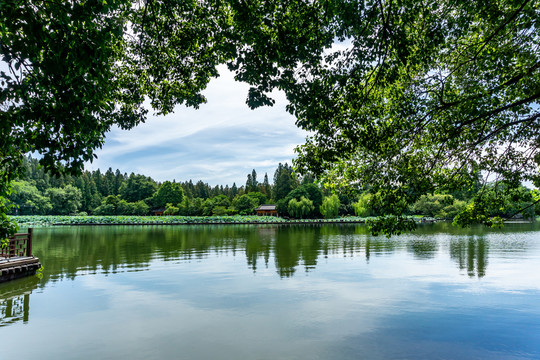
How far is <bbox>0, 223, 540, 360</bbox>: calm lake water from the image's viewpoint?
638 cm

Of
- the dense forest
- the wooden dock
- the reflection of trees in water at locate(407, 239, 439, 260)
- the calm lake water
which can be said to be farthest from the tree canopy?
the dense forest

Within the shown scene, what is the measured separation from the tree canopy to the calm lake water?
264 cm

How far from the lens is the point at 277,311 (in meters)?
8.51

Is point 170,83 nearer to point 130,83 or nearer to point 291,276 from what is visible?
point 130,83

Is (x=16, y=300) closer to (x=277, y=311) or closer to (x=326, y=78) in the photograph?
(x=277, y=311)

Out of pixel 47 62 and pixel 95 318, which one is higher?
pixel 47 62

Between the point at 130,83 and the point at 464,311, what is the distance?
1014cm

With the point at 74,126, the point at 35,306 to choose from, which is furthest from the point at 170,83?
the point at 35,306

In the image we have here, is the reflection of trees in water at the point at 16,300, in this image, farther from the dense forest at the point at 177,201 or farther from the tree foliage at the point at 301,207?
the tree foliage at the point at 301,207

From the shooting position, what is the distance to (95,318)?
810 centimetres

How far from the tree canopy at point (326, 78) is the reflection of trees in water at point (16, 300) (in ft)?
13.7

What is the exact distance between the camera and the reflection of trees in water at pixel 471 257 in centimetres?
1337

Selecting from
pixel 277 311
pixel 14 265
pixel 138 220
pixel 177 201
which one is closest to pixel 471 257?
pixel 277 311

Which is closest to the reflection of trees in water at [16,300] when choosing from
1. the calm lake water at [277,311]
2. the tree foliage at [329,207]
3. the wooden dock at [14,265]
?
the calm lake water at [277,311]
